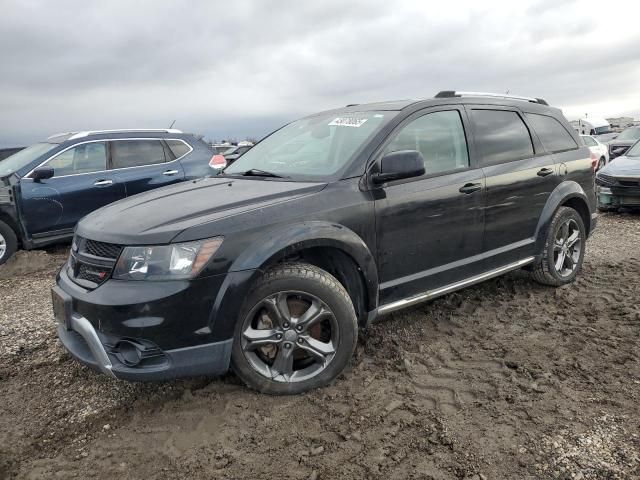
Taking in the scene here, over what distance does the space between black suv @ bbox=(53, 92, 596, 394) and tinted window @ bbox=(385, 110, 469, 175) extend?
0.04ft

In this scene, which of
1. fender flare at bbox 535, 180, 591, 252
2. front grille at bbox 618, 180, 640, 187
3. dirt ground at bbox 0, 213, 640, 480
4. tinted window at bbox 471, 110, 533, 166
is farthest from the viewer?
front grille at bbox 618, 180, 640, 187

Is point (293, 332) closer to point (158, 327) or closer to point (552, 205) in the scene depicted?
point (158, 327)

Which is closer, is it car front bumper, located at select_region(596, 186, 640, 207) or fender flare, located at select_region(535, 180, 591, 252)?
fender flare, located at select_region(535, 180, 591, 252)

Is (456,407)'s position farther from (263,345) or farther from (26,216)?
(26,216)

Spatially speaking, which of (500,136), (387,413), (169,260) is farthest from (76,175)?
(387,413)

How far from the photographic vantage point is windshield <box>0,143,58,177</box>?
6.83 m

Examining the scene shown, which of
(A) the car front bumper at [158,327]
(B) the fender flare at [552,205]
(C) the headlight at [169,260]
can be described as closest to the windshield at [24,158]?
(A) the car front bumper at [158,327]

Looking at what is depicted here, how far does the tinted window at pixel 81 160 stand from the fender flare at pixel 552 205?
574 cm

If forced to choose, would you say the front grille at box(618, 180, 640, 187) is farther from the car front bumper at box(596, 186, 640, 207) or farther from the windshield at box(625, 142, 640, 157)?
the windshield at box(625, 142, 640, 157)

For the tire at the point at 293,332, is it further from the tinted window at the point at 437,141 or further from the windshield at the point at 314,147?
the tinted window at the point at 437,141

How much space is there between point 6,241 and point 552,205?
6488mm

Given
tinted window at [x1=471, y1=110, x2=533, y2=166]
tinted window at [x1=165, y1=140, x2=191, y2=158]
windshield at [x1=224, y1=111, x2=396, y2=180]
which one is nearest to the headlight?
windshield at [x1=224, y1=111, x2=396, y2=180]

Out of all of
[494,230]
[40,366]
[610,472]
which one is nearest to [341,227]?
[494,230]

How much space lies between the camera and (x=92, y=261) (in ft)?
9.27
